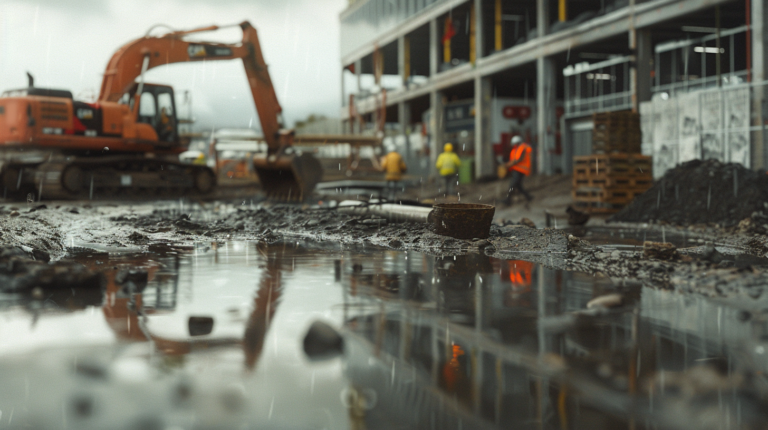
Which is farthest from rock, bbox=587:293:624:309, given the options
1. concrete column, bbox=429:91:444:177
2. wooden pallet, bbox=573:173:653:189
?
concrete column, bbox=429:91:444:177

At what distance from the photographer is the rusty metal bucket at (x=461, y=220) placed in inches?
317

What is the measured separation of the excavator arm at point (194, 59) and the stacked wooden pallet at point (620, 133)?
9339 mm

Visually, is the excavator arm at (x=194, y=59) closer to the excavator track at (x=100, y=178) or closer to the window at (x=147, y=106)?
the window at (x=147, y=106)

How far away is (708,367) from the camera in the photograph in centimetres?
304

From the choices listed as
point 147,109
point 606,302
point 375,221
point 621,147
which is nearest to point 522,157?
point 621,147

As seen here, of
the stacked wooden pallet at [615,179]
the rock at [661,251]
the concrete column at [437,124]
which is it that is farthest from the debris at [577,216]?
the concrete column at [437,124]

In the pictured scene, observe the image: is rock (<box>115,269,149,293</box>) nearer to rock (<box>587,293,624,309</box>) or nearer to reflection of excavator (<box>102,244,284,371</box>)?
reflection of excavator (<box>102,244,284,371</box>)

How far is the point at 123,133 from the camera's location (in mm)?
18641

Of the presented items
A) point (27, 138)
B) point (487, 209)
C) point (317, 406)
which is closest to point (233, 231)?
point (487, 209)

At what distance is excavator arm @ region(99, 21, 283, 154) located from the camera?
57.7 ft

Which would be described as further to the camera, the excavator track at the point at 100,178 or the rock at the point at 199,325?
the excavator track at the point at 100,178

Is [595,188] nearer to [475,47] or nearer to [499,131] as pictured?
[499,131]

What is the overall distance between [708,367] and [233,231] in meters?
7.84

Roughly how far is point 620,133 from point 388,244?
9.01 m
